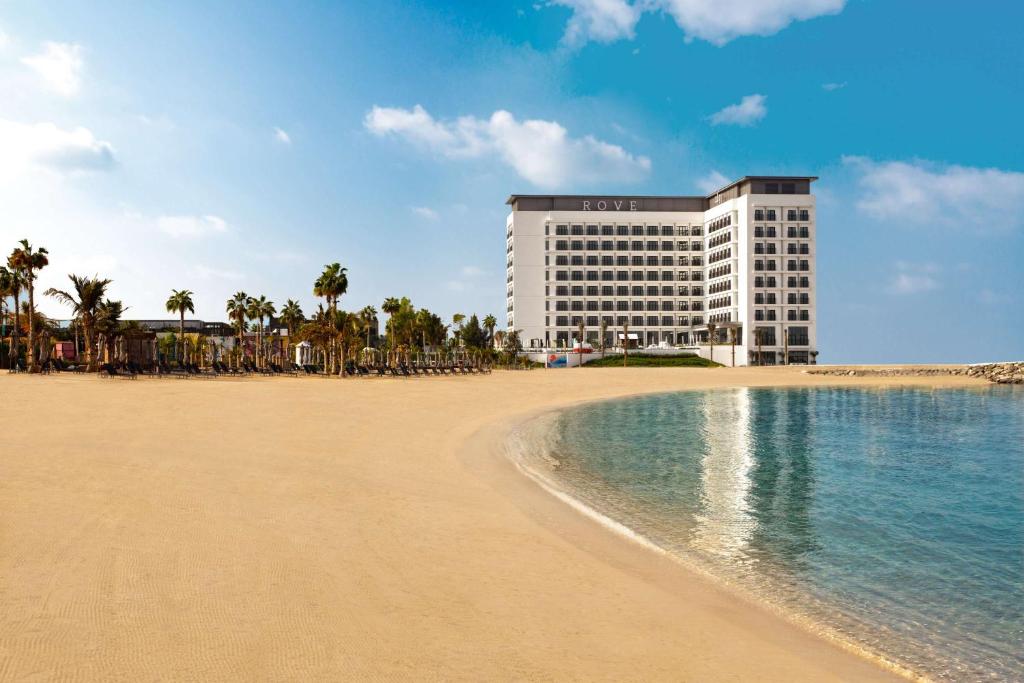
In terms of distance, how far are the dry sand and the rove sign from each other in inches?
5564

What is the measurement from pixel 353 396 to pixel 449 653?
36.2 m

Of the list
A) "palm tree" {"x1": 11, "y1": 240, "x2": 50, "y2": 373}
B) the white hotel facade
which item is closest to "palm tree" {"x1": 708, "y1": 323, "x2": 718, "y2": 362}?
the white hotel facade

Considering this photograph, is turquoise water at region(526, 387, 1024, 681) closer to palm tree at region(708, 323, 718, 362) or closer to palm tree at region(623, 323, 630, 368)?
palm tree at region(623, 323, 630, 368)

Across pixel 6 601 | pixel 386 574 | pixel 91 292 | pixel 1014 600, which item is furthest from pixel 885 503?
pixel 91 292

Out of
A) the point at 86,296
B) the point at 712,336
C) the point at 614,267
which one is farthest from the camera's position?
the point at 614,267

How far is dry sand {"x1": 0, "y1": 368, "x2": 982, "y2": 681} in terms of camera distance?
598cm

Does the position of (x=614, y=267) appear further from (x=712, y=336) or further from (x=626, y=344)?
(x=712, y=336)

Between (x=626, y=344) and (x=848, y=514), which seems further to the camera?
(x=626, y=344)

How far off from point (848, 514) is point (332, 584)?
11847 mm

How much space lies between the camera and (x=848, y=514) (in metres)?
14.8

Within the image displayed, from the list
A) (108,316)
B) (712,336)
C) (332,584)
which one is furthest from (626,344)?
(332,584)

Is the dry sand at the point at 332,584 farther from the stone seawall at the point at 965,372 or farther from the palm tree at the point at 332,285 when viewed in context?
the stone seawall at the point at 965,372

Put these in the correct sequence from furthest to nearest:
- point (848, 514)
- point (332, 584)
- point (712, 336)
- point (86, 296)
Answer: point (712, 336) < point (86, 296) < point (848, 514) < point (332, 584)

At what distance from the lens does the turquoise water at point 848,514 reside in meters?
8.48
